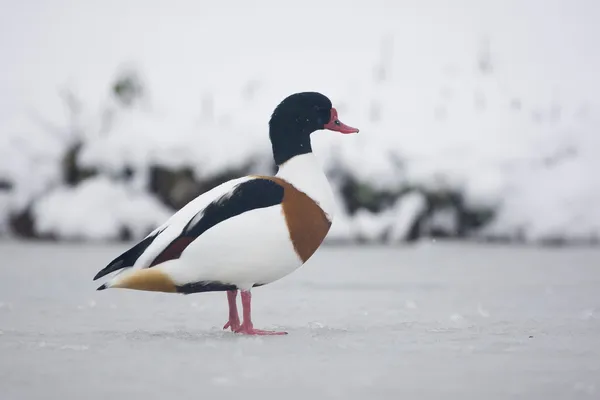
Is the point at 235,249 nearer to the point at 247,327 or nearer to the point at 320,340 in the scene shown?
the point at 247,327

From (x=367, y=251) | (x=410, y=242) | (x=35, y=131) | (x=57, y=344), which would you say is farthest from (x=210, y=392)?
(x=35, y=131)

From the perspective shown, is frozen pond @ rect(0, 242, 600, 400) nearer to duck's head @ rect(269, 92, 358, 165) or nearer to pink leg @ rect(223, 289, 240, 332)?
pink leg @ rect(223, 289, 240, 332)

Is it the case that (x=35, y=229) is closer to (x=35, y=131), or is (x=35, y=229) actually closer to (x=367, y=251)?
(x=35, y=131)

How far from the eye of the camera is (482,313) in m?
6.02

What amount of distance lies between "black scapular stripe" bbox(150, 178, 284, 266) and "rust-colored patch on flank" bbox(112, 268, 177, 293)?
0.06 m

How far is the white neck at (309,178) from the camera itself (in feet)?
17.2

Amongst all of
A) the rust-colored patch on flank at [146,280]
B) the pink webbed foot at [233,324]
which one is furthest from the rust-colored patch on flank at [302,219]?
the rust-colored patch on flank at [146,280]

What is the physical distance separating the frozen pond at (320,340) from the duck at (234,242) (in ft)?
0.90

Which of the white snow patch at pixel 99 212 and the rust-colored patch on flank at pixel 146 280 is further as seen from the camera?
the white snow patch at pixel 99 212

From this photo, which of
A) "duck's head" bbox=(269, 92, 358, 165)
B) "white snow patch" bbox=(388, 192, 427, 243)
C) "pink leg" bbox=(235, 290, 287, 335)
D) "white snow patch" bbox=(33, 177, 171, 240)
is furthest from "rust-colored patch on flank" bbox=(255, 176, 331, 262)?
"white snow patch" bbox=(33, 177, 171, 240)

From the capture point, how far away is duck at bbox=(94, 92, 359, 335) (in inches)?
198

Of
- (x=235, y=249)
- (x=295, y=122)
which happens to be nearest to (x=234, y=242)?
(x=235, y=249)

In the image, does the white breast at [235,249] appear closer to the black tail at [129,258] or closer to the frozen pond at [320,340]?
the black tail at [129,258]

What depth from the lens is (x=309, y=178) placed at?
17.3 ft
